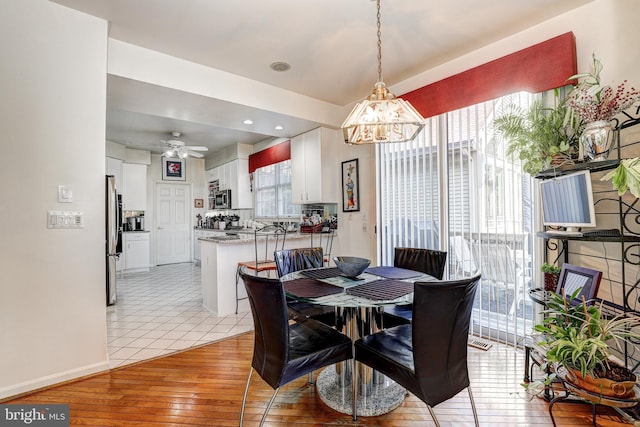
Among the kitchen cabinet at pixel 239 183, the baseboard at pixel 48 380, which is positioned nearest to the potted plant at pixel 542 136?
the baseboard at pixel 48 380

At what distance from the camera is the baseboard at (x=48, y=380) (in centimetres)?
199

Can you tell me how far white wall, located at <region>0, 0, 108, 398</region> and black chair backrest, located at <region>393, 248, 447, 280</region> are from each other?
2434 millimetres

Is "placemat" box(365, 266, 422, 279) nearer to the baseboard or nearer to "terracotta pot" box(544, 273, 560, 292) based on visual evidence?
"terracotta pot" box(544, 273, 560, 292)

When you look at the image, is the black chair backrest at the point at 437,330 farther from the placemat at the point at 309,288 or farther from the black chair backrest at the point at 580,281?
the black chair backrest at the point at 580,281

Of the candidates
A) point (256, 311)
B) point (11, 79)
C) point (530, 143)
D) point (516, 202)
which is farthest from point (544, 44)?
point (11, 79)

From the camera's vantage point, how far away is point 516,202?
259 cm

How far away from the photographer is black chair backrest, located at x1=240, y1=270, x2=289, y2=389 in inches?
58.4

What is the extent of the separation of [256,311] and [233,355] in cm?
127

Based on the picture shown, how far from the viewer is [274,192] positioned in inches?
233

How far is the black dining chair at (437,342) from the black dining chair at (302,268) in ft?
2.71

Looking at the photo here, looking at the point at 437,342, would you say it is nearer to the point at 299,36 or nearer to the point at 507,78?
the point at 507,78

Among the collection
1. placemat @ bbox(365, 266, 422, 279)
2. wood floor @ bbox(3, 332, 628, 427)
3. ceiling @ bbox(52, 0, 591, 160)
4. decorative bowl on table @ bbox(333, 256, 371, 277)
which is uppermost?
ceiling @ bbox(52, 0, 591, 160)

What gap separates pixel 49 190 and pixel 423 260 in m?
2.84

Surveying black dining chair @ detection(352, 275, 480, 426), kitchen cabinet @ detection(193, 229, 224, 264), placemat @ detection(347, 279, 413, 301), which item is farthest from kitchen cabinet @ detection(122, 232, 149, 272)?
black dining chair @ detection(352, 275, 480, 426)
